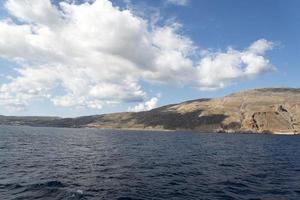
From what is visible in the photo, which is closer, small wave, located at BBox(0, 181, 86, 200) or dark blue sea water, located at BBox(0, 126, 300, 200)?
small wave, located at BBox(0, 181, 86, 200)

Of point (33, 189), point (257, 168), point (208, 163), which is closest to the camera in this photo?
point (33, 189)

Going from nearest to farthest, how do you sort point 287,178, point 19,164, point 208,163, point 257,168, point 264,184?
1. point 264,184
2. point 287,178
3. point 19,164
4. point 257,168
5. point 208,163

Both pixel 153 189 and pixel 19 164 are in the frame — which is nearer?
pixel 153 189

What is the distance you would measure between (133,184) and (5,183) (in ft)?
52.3

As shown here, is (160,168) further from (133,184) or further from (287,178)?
(287,178)

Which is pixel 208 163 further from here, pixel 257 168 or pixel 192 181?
pixel 192 181

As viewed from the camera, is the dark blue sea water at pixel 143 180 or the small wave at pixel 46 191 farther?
the dark blue sea water at pixel 143 180

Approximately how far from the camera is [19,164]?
55906 millimetres

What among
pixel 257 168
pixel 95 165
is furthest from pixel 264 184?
pixel 95 165

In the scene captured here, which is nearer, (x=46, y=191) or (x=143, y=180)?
(x=46, y=191)

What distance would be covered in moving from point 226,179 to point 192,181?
5.64 metres

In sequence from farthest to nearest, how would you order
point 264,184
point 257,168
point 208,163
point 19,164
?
point 208,163 → point 257,168 → point 19,164 → point 264,184

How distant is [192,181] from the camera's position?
1780 inches

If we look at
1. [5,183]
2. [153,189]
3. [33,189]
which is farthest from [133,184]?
[5,183]
